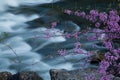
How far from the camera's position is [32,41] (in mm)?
8125

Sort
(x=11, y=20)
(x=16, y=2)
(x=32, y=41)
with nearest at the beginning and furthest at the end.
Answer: (x=32, y=41) → (x=11, y=20) → (x=16, y=2)

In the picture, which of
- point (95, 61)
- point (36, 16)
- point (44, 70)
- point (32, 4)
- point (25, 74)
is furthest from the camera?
point (32, 4)

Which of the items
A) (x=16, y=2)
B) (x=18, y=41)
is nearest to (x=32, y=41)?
(x=18, y=41)

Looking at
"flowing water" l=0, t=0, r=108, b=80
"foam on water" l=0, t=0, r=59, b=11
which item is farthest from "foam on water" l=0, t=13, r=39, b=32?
"foam on water" l=0, t=0, r=59, b=11

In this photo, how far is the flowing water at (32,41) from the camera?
6.82 m

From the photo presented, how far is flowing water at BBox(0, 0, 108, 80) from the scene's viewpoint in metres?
6.82

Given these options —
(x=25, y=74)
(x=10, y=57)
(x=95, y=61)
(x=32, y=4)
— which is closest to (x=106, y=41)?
(x=25, y=74)

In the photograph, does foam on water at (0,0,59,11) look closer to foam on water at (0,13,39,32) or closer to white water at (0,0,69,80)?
white water at (0,0,69,80)

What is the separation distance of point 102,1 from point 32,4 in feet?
7.02

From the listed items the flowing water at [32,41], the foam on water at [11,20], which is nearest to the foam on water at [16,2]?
the flowing water at [32,41]

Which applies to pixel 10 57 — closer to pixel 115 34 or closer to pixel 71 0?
pixel 71 0

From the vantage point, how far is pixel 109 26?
3283 millimetres

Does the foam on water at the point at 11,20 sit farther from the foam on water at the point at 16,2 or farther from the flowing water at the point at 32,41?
the foam on water at the point at 16,2

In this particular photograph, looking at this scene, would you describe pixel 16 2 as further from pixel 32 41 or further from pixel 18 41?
pixel 32 41
